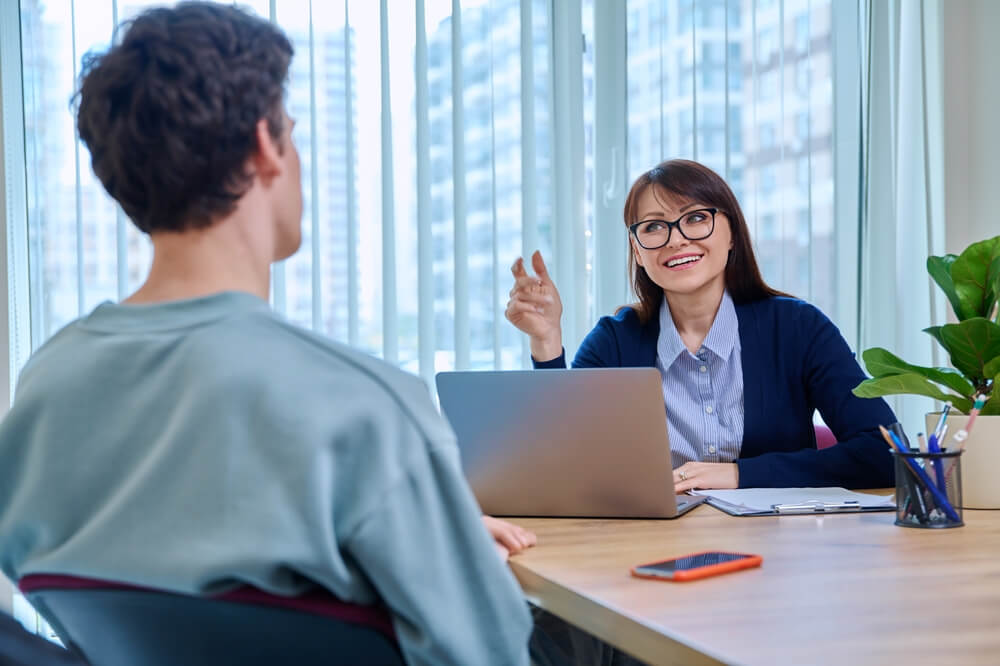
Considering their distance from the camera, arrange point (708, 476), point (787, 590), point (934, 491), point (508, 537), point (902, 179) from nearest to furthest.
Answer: point (787, 590) < point (508, 537) < point (934, 491) < point (708, 476) < point (902, 179)

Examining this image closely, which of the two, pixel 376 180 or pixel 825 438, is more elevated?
pixel 376 180

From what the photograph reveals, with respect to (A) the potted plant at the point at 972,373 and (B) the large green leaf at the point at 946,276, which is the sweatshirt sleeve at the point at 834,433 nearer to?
(A) the potted plant at the point at 972,373

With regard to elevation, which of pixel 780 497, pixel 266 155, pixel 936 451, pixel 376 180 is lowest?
pixel 780 497

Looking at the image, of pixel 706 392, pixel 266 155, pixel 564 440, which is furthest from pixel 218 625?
pixel 706 392

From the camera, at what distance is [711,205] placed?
6.95ft

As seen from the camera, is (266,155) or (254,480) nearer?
(254,480)

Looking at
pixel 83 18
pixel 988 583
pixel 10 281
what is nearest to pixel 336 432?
pixel 988 583

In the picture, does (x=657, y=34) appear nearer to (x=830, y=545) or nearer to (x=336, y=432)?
(x=830, y=545)

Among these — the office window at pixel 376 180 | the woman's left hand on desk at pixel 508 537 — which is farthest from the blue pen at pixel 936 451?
the office window at pixel 376 180

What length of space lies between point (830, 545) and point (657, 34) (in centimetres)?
226

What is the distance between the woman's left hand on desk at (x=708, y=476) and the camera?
1.68 m

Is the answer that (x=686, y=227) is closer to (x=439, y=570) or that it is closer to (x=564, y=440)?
(x=564, y=440)

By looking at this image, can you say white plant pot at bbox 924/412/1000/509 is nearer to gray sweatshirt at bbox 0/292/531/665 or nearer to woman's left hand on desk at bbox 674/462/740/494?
woman's left hand on desk at bbox 674/462/740/494

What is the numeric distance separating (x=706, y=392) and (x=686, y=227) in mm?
363
